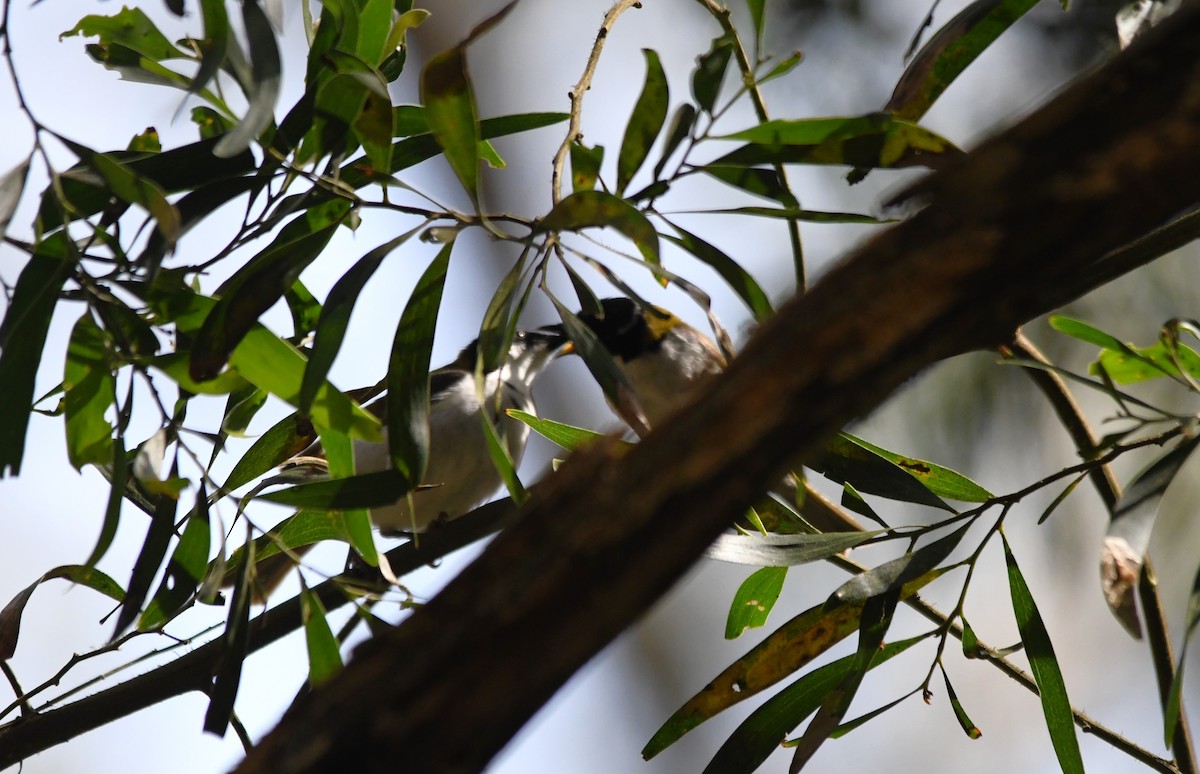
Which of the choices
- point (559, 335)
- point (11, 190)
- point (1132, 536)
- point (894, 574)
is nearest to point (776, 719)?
point (894, 574)

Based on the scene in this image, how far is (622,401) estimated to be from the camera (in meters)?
1.30

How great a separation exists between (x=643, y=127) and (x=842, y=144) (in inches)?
9.3

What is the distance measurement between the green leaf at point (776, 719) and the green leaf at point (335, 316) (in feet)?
3.06

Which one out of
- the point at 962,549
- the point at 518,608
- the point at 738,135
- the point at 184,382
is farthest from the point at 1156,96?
the point at 962,549

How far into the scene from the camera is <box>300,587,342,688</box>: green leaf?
1.40 m

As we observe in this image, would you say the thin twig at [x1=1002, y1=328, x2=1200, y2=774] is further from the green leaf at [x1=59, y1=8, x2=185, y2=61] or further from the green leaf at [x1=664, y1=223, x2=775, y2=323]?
the green leaf at [x1=59, y1=8, x2=185, y2=61]

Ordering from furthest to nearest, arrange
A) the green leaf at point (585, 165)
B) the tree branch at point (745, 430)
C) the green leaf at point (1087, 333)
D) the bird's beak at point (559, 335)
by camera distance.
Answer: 1. the bird's beak at point (559, 335)
2. the green leaf at point (1087, 333)
3. the green leaf at point (585, 165)
4. the tree branch at point (745, 430)

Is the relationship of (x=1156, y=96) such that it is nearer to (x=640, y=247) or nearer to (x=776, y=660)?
(x=640, y=247)

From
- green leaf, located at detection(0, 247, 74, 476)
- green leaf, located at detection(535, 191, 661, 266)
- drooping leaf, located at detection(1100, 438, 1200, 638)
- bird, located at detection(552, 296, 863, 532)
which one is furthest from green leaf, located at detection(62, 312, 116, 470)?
bird, located at detection(552, 296, 863, 532)

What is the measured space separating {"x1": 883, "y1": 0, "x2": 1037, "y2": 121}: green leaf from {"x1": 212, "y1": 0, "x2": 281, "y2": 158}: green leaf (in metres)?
0.82

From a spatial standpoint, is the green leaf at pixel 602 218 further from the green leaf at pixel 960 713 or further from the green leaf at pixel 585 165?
the green leaf at pixel 960 713

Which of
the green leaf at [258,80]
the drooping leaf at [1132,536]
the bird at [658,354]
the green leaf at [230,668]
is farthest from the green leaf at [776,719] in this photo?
the bird at [658,354]

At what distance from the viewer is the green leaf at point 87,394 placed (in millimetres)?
1312

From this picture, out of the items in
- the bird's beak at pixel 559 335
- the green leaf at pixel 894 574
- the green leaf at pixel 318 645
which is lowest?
the green leaf at pixel 894 574
